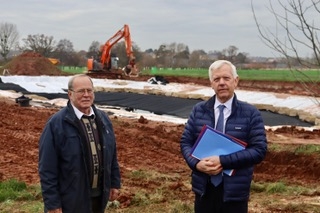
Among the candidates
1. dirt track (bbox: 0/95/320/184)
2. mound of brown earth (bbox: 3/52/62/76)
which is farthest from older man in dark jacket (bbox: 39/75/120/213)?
mound of brown earth (bbox: 3/52/62/76)

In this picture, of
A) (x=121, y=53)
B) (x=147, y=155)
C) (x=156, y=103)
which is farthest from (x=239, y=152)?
(x=121, y=53)

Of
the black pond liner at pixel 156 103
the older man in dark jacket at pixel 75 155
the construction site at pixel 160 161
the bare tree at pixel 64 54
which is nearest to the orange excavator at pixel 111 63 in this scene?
the black pond liner at pixel 156 103

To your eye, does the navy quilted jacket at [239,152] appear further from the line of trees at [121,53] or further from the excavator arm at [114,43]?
the line of trees at [121,53]

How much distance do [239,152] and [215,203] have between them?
43 centimetres

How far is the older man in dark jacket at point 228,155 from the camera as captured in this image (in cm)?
343

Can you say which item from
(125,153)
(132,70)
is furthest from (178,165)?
(132,70)

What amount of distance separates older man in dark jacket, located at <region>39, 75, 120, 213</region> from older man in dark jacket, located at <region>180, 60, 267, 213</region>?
0.68 metres

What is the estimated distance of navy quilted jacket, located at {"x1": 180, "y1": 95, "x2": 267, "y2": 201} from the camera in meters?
3.43

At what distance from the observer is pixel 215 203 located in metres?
3.55

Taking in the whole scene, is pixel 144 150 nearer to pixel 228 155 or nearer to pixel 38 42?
pixel 228 155

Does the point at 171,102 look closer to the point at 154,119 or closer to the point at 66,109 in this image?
the point at 154,119

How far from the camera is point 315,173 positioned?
9859 mm

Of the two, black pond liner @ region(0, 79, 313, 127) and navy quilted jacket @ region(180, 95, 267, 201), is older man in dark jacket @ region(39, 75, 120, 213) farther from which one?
black pond liner @ region(0, 79, 313, 127)

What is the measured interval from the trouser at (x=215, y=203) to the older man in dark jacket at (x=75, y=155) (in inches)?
29.8
